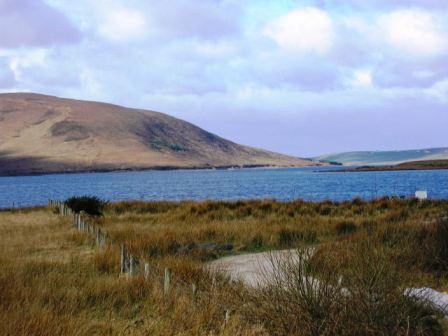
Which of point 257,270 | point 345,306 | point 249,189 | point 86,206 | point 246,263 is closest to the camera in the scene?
point 345,306

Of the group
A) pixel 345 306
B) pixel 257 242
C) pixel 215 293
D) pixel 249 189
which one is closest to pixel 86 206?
pixel 257 242

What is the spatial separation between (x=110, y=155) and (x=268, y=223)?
557ft

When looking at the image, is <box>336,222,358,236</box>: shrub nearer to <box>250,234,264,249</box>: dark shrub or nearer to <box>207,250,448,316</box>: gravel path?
<box>250,234,264,249</box>: dark shrub

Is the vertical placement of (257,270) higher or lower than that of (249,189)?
higher

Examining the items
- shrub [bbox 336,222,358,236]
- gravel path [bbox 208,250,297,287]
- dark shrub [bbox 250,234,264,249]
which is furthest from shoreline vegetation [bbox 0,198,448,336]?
shrub [bbox 336,222,358,236]

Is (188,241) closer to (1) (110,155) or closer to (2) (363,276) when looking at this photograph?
(2) (363,276)

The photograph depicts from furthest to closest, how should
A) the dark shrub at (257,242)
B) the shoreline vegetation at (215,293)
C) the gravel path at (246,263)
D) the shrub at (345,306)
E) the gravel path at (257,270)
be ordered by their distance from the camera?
the dark shrub at (257,242) < the gravel path at (246,263) < the gravel path at (257,270) < the shoreline vegetation at (215,293) < the shrub at (345,306)

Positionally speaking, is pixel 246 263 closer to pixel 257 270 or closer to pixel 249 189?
pixel 257 270

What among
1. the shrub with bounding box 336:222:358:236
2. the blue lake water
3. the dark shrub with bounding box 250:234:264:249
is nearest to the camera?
the dark shrub with bounding box 250:234:264:249

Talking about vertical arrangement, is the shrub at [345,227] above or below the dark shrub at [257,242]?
above

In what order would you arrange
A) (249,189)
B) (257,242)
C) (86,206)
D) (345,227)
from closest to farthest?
(257,242) < (345,227) < (86,206) < (249,189)

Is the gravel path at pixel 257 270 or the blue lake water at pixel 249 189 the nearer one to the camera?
the gravel path at pixel 257 270

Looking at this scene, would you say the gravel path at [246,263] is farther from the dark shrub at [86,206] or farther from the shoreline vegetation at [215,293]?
the dark shrub at [86,206]

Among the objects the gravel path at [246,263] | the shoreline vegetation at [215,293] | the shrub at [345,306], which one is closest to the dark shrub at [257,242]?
the shoreline vegetation at [215,293]
